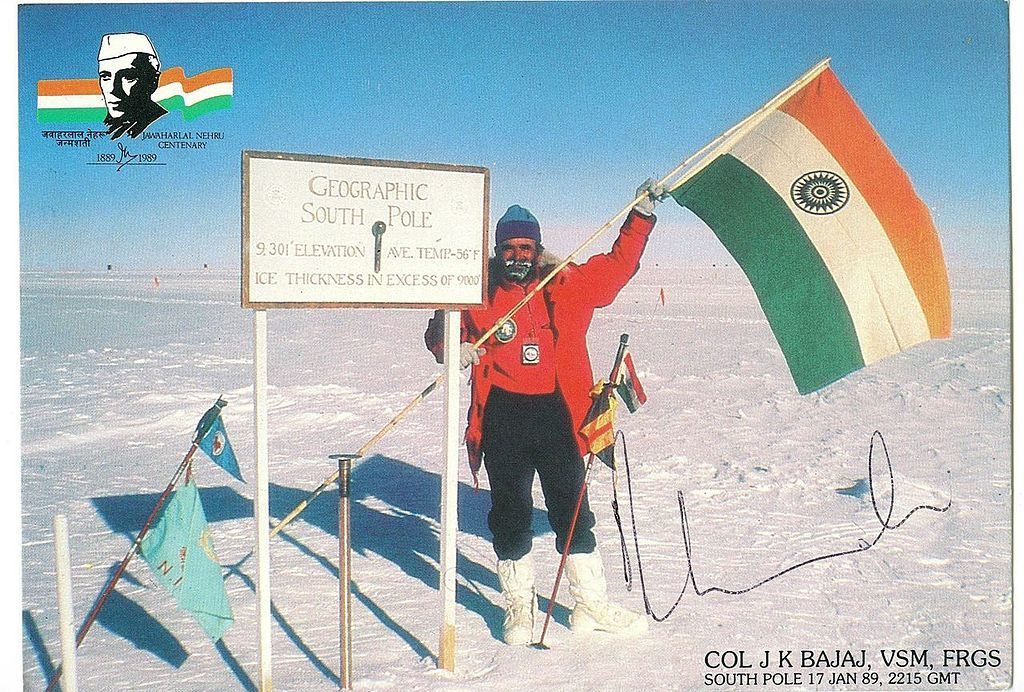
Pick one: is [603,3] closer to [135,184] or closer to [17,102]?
[135,184]

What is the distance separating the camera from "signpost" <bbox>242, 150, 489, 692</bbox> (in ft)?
10.3

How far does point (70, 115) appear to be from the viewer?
3.70 m

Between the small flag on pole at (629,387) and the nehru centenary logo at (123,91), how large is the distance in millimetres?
1997

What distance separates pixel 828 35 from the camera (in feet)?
12.6

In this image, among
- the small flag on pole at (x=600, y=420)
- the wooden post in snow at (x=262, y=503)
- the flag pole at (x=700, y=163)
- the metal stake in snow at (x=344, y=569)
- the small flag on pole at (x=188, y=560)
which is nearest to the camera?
the wooden post in snow at (x=262, y=503)

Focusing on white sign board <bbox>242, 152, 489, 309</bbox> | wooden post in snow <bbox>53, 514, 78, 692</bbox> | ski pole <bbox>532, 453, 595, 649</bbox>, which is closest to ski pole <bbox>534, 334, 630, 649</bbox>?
ski pole <bbox>532, 453, 595, 649</bbox>

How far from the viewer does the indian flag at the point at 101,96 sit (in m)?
3.68

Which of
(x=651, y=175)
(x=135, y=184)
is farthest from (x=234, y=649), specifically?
(x=651, y=175)

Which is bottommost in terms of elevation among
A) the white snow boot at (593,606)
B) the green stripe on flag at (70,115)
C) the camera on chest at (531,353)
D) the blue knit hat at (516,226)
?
the white snow boot at (593,606)

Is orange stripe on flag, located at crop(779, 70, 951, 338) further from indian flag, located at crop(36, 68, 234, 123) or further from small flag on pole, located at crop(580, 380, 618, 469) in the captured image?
indian flag, located at crop(36, 68, 234, 123)

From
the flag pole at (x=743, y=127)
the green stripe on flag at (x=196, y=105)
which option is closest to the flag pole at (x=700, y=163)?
the flag pole at (x=743, y=127)

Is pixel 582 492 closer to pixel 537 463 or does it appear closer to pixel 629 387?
pixel 537 463
